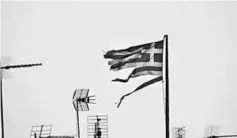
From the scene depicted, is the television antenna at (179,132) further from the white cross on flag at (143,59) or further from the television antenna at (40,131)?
the television antenna at (40,131)

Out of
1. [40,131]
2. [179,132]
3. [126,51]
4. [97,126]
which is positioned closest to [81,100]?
[97,126]

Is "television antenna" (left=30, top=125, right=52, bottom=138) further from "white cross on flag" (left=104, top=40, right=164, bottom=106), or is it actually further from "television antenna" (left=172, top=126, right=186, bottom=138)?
Answer: "television antenna" (left=172, top=126, right=186, bottom=138)

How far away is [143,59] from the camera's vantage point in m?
2.55

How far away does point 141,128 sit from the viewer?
2.81 m

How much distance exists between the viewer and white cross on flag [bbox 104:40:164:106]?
253 centimetres

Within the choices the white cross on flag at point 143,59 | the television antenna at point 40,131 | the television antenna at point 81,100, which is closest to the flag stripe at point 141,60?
the white cross on flag at point 143,59

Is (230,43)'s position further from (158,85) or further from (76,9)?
(76,9)

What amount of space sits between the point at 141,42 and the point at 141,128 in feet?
2.16

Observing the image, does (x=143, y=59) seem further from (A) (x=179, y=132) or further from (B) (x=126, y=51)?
(A) (x=179, y=132)

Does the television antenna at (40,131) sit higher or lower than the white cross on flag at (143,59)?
lower

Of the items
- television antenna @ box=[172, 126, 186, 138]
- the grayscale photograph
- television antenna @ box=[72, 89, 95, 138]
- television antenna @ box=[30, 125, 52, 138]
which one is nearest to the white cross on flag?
the grayscale photograph

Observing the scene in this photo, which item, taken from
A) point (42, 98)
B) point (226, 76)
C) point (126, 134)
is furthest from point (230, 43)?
point (42, 98)

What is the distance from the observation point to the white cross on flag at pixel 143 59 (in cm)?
253

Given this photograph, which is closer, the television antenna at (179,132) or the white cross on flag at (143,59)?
the white cross on flag at (143,59)
